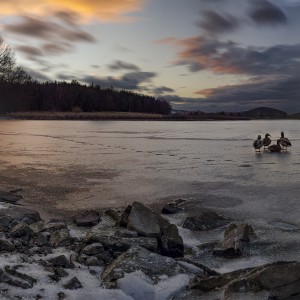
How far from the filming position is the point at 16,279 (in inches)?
128

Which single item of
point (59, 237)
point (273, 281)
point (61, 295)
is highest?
point (273, 281)

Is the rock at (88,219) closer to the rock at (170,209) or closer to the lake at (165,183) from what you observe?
the lake at (165,183)

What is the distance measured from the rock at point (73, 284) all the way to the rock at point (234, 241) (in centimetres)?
168

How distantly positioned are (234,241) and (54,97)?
11860 cm

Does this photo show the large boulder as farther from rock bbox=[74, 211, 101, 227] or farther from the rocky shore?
rock bbox=[74, 211, 101, 227]

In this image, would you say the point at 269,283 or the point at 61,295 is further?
the point at 61,295

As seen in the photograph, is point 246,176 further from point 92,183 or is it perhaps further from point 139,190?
point 92,183

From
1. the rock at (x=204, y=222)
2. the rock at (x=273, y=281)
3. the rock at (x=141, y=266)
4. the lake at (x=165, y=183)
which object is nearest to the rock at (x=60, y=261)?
the rock at (x=141, y=266)

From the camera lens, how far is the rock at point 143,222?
180 inches

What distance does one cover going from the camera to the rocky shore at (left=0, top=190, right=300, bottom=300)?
10.3 feet

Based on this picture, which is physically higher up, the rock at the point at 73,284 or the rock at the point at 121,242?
the rock at the point at 121,242

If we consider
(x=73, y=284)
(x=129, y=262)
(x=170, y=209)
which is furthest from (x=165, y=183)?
(x=73, y=284)

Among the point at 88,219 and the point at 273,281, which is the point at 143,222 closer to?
the point at 88,219

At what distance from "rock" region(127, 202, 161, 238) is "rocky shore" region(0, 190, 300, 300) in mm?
13
